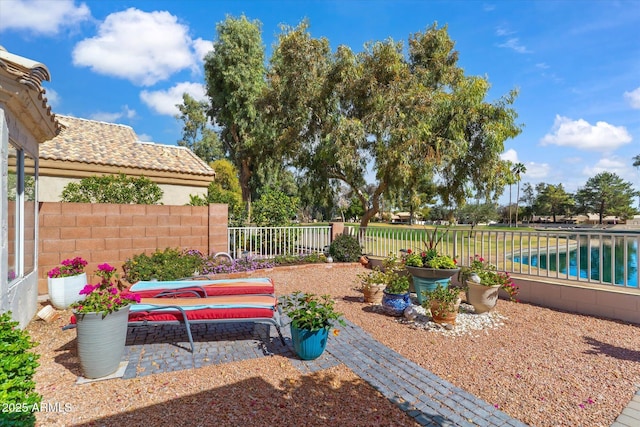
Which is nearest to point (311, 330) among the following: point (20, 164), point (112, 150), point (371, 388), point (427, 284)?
point (371, 388)

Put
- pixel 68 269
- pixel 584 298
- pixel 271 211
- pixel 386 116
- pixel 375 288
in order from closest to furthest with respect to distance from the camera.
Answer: pixel 584 298 → pixel 68 269 → pixel 375 288 → pixel 271 211 → pixel 386 116

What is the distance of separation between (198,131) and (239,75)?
14.0 m

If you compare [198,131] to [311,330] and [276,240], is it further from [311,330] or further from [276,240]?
[311,330]

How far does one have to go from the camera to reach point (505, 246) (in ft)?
21.6

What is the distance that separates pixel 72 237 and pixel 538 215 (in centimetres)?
7663

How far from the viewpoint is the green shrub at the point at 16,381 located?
1618 millimetres

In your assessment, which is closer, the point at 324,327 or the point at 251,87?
the point at 324,327

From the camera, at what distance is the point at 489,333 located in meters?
4.51

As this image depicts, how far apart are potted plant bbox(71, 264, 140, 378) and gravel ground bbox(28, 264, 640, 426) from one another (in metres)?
0.17

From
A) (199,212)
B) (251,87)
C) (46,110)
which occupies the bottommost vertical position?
(199,212)

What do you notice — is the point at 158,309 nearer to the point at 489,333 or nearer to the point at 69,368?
the point at 69,368

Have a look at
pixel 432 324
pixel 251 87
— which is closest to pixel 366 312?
pixel 432 324

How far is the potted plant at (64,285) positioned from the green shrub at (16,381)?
3888mm

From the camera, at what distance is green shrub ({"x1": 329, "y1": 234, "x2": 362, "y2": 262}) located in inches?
398
